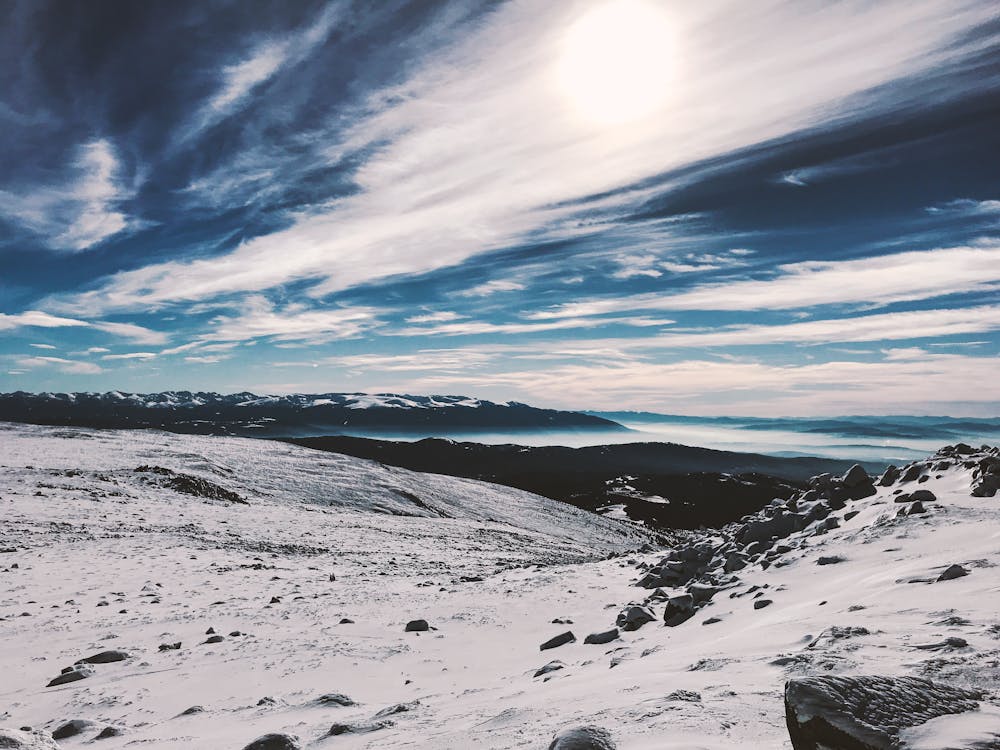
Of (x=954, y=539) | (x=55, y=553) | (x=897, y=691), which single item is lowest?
(x=55, y=553)

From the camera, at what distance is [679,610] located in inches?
334

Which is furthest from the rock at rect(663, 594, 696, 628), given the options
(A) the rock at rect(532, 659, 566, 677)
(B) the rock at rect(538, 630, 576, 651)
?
(A) the rock at rect(532, 659, 566, 677)

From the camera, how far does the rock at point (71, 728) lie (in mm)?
5656

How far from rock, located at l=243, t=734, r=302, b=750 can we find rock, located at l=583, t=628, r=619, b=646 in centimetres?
470

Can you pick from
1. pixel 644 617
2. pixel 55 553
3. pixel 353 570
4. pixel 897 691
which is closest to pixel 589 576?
pixel 644 617

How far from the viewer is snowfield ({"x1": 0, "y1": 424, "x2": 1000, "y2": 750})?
420 cm

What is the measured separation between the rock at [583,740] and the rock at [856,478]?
13.8m

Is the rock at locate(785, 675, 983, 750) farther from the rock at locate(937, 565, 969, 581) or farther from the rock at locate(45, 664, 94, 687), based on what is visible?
the rock at locate(45, 664, 94, 687)

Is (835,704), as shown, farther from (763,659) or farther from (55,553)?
(55,553)

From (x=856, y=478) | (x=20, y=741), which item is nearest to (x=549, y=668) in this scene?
(x=20, y=741)

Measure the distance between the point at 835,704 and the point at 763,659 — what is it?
7.92ft

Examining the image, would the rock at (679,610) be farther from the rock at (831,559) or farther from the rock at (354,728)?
the rock at (354,728)

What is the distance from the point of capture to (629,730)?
12.1 ft

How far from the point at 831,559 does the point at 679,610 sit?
273cm
